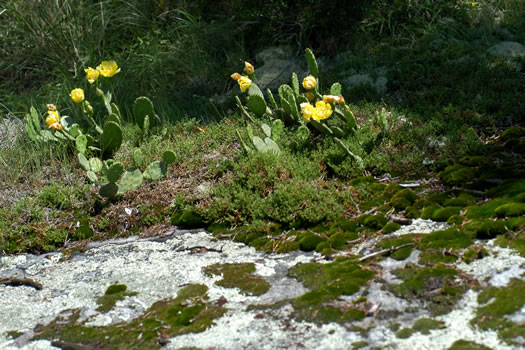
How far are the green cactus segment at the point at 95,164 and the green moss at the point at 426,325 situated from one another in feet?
9.63

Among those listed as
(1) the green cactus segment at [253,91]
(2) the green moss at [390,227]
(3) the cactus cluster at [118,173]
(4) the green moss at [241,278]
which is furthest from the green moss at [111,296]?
(1) the green cactus segment at [253,91]

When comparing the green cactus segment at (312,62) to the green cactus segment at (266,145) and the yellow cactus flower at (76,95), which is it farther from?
the yellow cactus flower at (76,95)

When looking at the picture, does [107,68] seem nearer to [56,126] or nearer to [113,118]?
[113,118]

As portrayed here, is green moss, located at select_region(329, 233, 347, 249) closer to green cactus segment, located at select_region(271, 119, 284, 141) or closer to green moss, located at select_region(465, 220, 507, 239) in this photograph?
green moss, located at select_region(465, 220, 507, 239)

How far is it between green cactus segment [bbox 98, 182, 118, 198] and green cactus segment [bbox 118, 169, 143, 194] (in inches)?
3.2

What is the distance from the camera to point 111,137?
16.3ft

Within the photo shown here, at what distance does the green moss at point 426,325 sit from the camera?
2605mm

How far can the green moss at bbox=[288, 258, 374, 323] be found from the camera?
2824 mm

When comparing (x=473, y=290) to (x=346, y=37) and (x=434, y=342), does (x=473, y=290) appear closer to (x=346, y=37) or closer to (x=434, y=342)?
(x=434, y=342)

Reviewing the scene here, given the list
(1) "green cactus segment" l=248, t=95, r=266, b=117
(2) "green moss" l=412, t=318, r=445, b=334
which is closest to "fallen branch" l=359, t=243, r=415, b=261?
(2) "green moss" l=412, t=318, r=445, b=334

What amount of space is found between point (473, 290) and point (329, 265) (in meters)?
0.78

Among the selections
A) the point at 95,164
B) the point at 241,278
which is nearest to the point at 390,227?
the point at 241,278

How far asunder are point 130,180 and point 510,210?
256cm

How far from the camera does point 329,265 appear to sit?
3338mm
